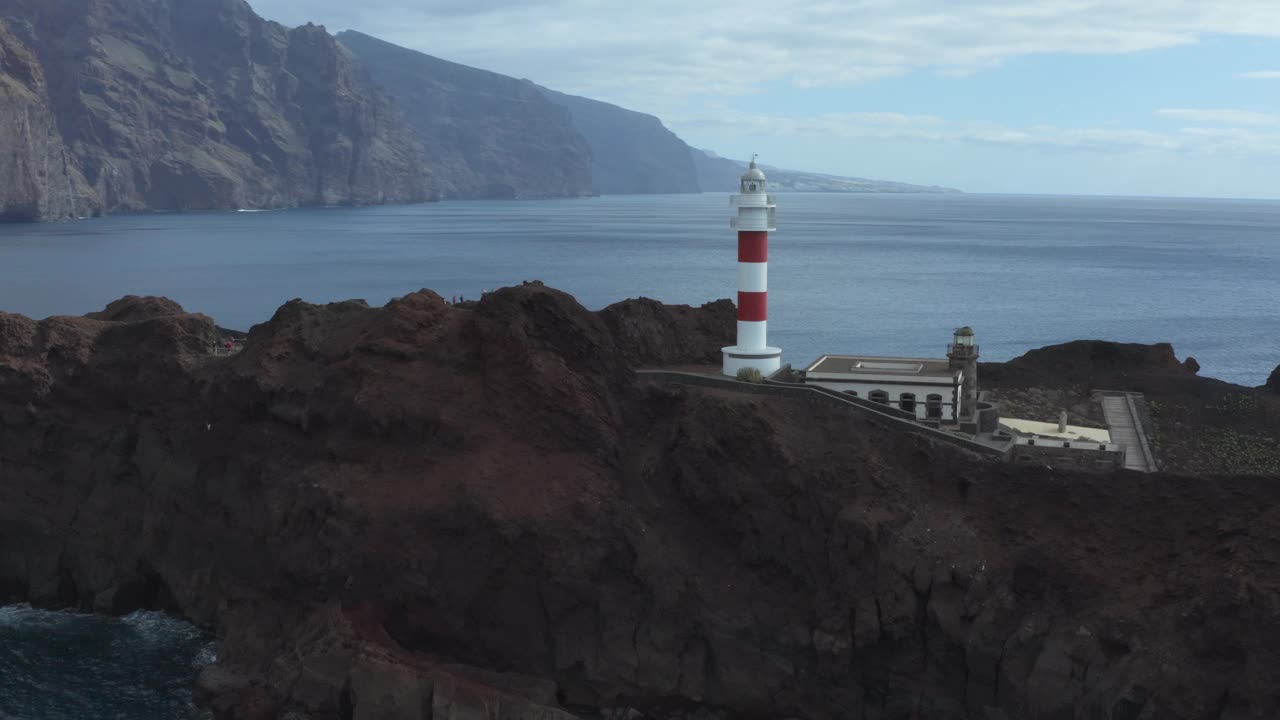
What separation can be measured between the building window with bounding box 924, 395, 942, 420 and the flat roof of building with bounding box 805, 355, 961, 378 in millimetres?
885

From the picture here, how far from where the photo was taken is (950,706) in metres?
35.0

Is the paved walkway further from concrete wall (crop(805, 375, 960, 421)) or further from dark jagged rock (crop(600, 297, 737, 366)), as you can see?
dark jagged rock (crop(600, 297, 737, 366))

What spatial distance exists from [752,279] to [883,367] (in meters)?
5.82

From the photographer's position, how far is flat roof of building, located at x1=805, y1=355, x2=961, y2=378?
44438mm

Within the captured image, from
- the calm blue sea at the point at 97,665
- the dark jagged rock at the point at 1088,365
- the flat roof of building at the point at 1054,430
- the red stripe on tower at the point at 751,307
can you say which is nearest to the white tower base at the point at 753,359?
the red stripe on tower at the point at 751,307

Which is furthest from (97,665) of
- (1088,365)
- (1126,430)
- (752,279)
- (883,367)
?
(1088,365)

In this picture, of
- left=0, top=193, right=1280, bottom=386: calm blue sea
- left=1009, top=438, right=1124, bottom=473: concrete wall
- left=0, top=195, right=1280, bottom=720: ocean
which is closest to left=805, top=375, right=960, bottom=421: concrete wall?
left=1009, top=438, right=1124, bottom=473: concrete wall

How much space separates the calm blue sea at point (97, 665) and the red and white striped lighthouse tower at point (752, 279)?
2123 cm

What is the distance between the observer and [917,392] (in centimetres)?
4322

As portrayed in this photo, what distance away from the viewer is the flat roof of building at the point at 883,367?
4444cm

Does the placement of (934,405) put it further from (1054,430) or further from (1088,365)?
(1088,365)

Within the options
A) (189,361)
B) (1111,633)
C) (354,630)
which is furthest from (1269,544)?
(189,361)

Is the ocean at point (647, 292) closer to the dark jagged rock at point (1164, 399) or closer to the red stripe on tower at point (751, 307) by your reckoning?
the red stripe on tower at point (751, 307)

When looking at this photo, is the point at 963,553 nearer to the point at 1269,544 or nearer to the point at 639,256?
the point at 1269,544
